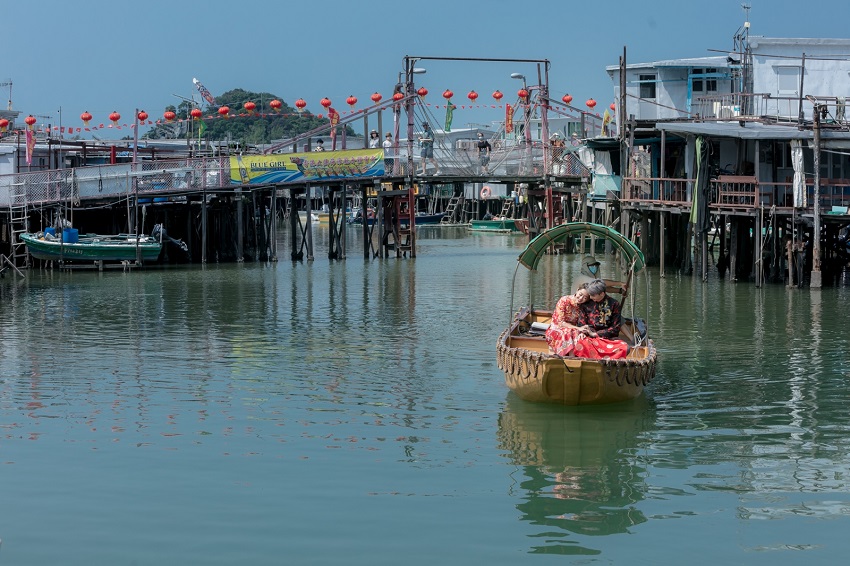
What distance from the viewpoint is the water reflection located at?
12.4 meters

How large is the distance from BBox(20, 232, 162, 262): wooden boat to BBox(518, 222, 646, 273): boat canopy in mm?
27123

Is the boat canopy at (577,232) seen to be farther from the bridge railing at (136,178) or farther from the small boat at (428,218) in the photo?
the small boat at (428,218)

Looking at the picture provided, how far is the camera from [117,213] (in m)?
50.7

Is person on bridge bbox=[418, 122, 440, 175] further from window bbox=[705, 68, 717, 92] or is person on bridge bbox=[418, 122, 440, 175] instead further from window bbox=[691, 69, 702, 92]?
window bbox=[705, 68, 717, 92]

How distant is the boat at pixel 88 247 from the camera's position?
150 ft

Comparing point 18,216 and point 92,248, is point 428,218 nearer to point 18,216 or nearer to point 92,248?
point 18,216

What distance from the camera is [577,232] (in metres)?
21.6

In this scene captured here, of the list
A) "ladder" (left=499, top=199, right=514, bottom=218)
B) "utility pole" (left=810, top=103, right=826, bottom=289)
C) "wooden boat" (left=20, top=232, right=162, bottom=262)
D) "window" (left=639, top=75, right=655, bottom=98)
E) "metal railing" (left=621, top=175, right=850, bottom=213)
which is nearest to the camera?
"utility pole" (left=810, top=103, right=826, bottom=289)

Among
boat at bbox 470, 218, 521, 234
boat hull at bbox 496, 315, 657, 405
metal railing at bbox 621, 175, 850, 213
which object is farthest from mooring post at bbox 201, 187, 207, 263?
boat at bbox 470, 218, 521, 234

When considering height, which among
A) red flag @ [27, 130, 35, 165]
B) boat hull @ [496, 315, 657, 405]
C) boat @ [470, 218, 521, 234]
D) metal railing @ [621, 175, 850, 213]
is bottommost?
boat hull @ [496, 315, 657, 405]

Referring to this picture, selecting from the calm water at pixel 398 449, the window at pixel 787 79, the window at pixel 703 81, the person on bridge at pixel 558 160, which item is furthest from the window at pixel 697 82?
the calm water at pixel 398 449

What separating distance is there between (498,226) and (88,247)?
39.3m

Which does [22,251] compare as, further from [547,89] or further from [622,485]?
[622,485]

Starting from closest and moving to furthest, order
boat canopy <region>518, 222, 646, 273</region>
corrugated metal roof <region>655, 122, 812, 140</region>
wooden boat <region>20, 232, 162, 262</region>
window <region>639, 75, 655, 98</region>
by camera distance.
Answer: boat canopy <region>518, 222, 646, 273</region>
corrugated metal roof <region>655, 122, 812, 140</region>
wooden boat <region>20, 232, 162, 262</region>
window <region>639, 75, 655, 98</region>
